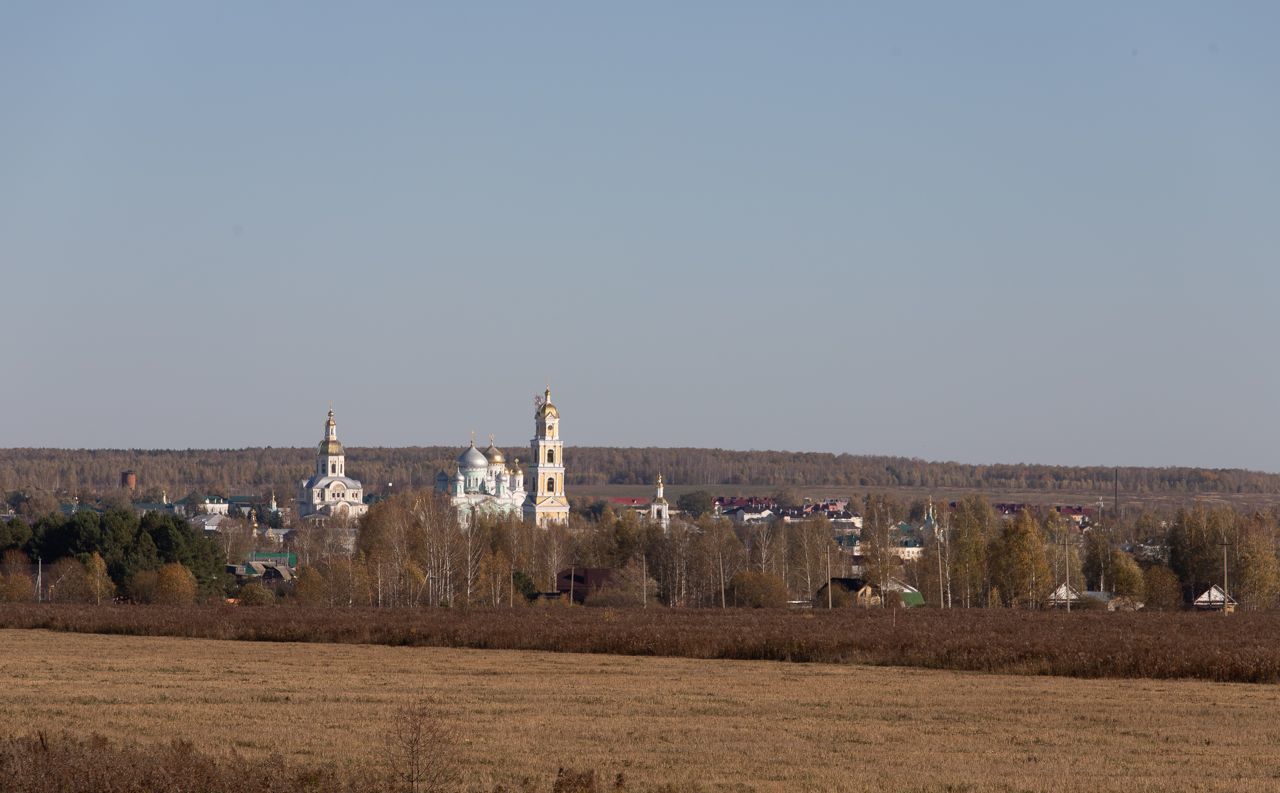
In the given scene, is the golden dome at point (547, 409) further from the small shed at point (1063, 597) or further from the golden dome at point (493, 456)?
the small shed at point (1063, 597)

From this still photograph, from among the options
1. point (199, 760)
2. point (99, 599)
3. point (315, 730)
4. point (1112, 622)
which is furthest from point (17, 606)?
point (199, 760)

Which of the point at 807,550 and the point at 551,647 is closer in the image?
the point at 551,647

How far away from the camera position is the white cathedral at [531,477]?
13012 centimetres

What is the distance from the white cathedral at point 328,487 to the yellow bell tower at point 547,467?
64.4ft

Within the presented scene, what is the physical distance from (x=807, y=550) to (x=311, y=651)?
4709 cm

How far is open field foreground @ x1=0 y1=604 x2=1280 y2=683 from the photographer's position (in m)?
33.9

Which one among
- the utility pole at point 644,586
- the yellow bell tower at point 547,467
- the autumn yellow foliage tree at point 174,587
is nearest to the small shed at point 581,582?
the utility pole at point 644,586

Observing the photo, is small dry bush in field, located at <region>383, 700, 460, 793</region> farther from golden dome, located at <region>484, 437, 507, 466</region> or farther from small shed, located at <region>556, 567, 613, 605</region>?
golden dome, located at <region>484, 437, 507, 466</region>

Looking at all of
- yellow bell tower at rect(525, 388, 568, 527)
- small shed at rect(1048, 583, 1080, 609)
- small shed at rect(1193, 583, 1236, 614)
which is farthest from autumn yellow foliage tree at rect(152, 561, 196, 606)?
yellow bell tower at rect(525, 388, 568, 527)

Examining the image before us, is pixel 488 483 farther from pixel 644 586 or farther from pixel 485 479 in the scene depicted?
pixel 644 586

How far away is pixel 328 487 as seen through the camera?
149 m

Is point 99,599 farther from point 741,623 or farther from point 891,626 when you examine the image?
point 891,626

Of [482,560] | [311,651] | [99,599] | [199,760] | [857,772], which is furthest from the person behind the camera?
[482,560]

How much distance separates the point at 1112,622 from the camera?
5328cm
